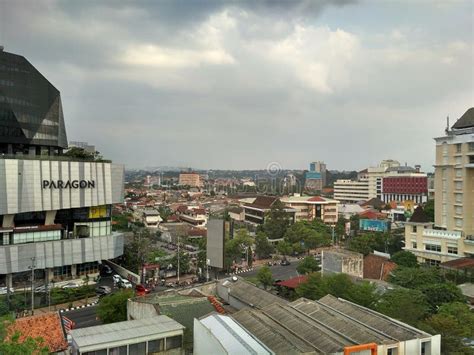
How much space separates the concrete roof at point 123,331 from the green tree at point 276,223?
36691 millimetres

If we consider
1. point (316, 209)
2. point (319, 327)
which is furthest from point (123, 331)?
point (316, 209)

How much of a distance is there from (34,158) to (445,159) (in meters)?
33.3

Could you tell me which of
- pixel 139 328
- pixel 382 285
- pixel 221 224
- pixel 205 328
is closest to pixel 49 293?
pixel 221 224

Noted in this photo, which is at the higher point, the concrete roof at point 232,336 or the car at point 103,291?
the concrete roof at point 232,336

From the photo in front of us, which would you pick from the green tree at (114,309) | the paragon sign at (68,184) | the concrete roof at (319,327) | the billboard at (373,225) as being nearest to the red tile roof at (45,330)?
the green tree at (114,309)

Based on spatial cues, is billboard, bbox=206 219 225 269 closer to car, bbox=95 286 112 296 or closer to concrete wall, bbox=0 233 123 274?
car, bbox=95 286 112 296

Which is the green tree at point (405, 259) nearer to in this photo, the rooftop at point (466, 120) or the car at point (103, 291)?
the rooftop at point (466, 120)

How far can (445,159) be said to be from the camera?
3625 cm

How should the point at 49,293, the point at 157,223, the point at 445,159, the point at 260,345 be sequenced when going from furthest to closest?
the point at 157,223, the point at 445,159, the point at 49,293, the point at 260,345

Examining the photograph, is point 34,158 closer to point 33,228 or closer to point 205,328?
point 33,228

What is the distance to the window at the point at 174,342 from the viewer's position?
13862 millimetres

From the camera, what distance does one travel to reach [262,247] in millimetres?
42219

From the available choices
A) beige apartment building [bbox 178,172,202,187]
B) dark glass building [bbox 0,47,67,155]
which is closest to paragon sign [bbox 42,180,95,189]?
dark glass building [bbox 0,47,67,155]

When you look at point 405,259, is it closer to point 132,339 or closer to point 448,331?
point 448,331
